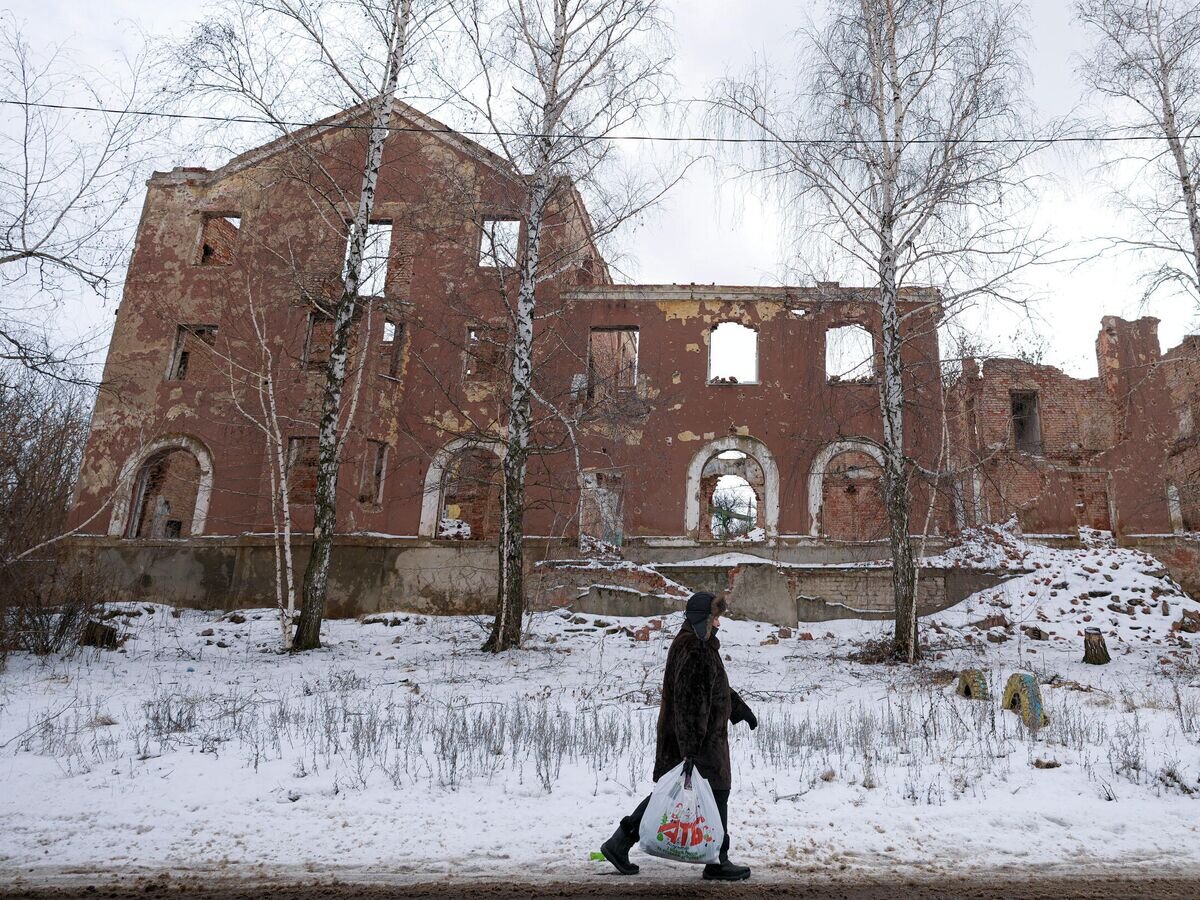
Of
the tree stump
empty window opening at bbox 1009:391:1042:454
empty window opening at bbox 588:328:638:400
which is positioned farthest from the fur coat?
empty window opening at bbox 1009:391:1042:454

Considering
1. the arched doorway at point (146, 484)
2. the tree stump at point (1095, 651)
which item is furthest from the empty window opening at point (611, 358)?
the tree stump at point (1095, 651)

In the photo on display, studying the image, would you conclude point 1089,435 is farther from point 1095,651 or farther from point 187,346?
point 187,346

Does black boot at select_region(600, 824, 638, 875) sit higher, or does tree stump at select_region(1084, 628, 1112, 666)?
tree stump at select_region(1084, 628, 1112, 666)

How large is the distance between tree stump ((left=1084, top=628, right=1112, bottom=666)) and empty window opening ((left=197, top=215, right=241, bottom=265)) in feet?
73.2

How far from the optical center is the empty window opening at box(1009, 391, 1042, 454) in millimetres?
27155

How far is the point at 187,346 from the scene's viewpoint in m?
21.4

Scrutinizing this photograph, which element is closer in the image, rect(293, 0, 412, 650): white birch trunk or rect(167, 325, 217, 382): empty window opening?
rect(293, 0, 412, 650): white birch trunk

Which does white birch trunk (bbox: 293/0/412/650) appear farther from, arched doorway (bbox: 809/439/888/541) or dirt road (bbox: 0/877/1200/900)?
arched doorway (bbox: 809/439/888/541)

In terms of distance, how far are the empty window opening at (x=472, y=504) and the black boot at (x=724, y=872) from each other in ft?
50.7

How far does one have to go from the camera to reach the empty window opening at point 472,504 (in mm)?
20578

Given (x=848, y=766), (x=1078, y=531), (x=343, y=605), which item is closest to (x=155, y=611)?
(x=343, y=605)

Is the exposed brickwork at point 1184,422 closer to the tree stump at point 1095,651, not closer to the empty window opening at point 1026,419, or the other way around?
the empty window opening at point 1026,419

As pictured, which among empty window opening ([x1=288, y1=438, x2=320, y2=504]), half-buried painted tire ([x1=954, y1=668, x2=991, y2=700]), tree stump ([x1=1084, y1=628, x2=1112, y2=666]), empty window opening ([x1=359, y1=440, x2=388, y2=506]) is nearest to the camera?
half-buried painted tire ([x1=954, y1=668, x2=991, y2=700])

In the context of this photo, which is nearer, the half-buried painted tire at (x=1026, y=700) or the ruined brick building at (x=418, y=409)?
the half-buried painted tire at (x=1026, y=700)
